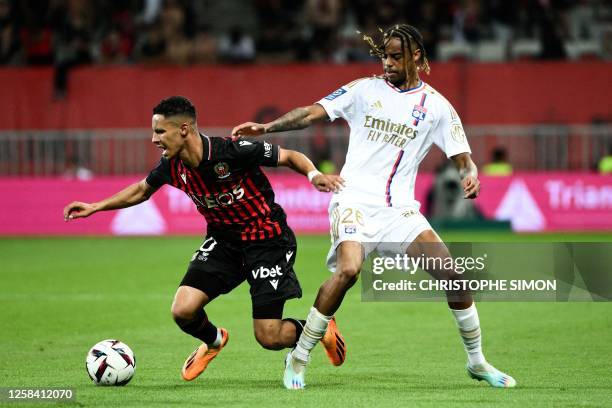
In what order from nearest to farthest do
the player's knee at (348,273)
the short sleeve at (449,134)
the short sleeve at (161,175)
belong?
the player's knee at (348,273) → the short sleeve at (449,134) → the short sleeve at (161,175)

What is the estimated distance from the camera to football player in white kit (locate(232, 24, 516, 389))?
26.3ft

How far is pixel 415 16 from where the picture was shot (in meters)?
24.5

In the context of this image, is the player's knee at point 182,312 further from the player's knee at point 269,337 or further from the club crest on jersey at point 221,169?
the club crest on jersey at point 221,169

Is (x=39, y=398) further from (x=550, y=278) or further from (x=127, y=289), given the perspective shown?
(x=127, y=289)

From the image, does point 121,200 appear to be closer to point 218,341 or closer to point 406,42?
point 218,341

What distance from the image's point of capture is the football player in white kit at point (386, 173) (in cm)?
802

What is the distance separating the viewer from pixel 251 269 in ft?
27.8

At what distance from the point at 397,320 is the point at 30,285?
5.29m

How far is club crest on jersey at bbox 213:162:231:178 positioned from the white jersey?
2.64 feet

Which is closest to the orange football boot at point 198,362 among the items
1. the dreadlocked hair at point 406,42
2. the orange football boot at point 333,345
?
the orange football boot at point 333,345

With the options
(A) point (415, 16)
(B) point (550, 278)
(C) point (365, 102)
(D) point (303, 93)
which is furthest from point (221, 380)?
(A) point (415, 16)

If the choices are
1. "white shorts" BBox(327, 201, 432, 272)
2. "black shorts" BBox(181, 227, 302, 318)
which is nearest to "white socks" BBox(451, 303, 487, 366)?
"white shorts" BBox(327, 201, 432, 272)

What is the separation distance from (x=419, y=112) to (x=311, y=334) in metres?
1.74

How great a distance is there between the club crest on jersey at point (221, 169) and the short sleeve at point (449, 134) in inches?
59.2
